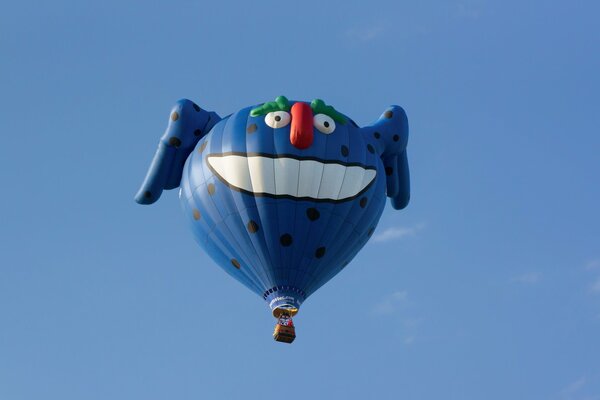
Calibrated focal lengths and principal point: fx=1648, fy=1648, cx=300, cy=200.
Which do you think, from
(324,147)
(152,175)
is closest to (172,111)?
(152,175)

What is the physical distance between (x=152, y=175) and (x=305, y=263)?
406 cm

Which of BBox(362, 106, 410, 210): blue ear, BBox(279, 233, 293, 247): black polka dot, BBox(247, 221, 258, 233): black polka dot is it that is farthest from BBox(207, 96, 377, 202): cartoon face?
BBox(362, 106, 410, 210): blue ear

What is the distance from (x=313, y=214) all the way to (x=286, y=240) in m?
0.70

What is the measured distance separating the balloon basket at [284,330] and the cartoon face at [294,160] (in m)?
2.35

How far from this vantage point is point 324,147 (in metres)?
30.9

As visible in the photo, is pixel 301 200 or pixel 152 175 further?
pixel 152 175

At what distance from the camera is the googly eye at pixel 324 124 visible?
31078 millimetres

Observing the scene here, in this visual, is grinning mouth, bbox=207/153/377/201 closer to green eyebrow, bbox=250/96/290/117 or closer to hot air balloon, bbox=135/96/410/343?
hot air balloon, bbox=135/96/410/343

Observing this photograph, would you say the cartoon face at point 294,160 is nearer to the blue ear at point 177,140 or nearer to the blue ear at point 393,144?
the blue ear at point 177,140

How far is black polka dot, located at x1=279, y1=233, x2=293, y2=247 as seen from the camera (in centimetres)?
3061

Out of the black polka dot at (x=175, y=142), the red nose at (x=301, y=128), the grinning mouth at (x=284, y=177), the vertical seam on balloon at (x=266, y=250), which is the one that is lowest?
the vertical seam on balloon at (x=266, y=250)

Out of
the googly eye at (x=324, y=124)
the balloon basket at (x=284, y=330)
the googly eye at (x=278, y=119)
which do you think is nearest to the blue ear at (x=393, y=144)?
the googly eye at (x=324, y=124)

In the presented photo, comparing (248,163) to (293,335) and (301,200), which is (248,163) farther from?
(293,335)

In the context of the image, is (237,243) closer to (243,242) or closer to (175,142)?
(243,242)
